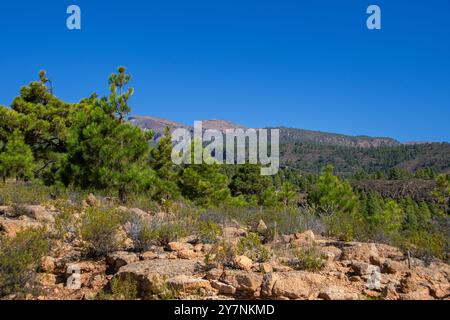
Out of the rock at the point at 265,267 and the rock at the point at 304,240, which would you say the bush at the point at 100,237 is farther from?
the rock at the point at 304,240

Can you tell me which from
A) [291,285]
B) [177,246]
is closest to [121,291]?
[177,246]

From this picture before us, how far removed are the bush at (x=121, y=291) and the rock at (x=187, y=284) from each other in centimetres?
36

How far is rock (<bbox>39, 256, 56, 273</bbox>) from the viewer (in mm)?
4883

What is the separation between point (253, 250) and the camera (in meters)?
5.20

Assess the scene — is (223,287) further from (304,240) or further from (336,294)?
(304,240)

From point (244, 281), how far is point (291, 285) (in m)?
0.47

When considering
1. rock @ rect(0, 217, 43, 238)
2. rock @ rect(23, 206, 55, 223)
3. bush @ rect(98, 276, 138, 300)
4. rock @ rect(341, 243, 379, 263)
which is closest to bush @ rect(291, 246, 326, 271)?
rock @ rect(341, 243, 379, 263)

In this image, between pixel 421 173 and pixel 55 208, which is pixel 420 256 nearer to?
pixel 55 208

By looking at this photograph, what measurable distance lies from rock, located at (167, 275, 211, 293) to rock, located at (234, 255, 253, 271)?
0.57 meters

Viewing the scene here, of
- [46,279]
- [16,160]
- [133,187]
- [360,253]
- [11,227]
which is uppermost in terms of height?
[16,160]

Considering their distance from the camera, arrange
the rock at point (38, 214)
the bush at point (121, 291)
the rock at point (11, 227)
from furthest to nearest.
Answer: the rock at point (38, 214)
the rock at point (11, 227)
the bush at point (121, 291)

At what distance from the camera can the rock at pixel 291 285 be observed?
3.85 meters

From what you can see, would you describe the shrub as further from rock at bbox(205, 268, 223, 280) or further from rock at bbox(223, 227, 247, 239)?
rock at bbox(223, 227, 247, 239)

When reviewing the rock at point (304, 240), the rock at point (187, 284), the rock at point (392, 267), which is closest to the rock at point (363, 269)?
the rock at point (392, 267)
